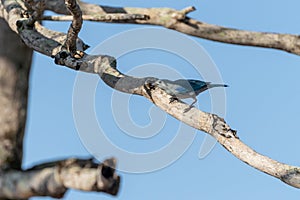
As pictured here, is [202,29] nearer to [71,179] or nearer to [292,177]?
[292,177]

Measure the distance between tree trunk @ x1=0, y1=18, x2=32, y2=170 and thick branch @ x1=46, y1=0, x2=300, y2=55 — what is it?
12.4 inches

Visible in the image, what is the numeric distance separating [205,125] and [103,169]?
2.03 ft

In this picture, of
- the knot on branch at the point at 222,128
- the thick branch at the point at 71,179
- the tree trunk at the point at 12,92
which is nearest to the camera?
the thick branch at the point at 71,179

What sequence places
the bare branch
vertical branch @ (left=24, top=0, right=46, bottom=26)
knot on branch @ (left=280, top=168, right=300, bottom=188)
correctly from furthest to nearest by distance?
the bare branch → vertical branch @ (left=24, top=0, right=46, bottom=26) → knot on branch @ (left=280, top=168, right=300, bottom=188)

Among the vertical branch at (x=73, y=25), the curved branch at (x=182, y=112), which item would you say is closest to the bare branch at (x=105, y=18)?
the curved branch at (x=182, y=112)

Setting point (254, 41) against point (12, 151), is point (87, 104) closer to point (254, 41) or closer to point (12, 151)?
point (12, 151)

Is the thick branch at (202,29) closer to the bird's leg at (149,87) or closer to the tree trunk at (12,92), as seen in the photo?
the tree trunk at (12,92)

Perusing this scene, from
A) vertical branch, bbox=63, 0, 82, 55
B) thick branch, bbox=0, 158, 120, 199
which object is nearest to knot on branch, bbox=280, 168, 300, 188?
thick branch, bbox=0, 158, 120, 199

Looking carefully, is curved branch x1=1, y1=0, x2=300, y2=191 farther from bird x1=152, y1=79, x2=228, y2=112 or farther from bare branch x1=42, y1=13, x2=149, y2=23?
bare branch x1=42, y1=13, x2=149, y2=23

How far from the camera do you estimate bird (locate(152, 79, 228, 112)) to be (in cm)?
233

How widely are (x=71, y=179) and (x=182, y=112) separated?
23.4 inches

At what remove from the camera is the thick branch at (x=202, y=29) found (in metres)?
3.26

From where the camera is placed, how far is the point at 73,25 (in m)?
2.29

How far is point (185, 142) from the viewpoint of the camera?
2.48 meters
